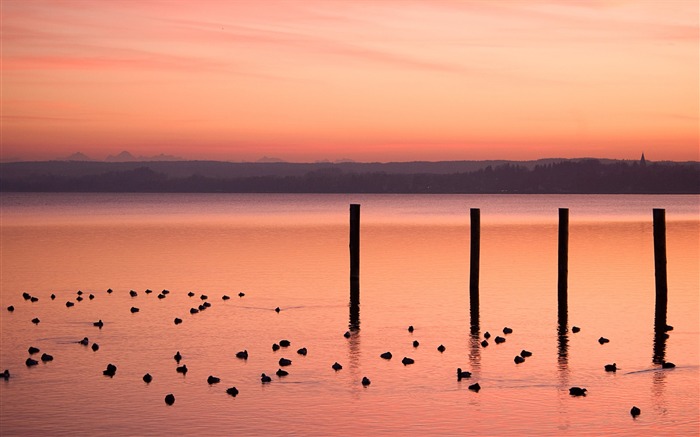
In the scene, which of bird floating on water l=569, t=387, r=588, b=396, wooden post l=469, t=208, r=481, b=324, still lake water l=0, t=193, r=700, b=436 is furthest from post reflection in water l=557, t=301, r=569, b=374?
wooden post l=469, t=208, r=481, b=324

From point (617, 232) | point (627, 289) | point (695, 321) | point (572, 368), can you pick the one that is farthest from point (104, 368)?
point (617, 232)

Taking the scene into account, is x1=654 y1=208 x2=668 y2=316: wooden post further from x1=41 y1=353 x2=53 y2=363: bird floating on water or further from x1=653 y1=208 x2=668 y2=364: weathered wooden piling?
x1=41 y1=353 x2=53 y2=363: bird floating on water

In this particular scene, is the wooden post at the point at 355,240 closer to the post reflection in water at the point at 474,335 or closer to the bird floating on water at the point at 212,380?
the post reflection in water at the point at 474,335

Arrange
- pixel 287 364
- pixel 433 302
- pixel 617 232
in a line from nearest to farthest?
1. pixel 287 364
2. pixel 433 302
3. pixel 617 232

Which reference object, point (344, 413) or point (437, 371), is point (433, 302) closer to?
point (437, 371)

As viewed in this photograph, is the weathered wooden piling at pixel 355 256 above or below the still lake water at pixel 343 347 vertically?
above

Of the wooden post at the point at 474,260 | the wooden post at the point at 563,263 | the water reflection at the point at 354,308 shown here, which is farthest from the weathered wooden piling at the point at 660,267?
the water reflection at the point at 354,308

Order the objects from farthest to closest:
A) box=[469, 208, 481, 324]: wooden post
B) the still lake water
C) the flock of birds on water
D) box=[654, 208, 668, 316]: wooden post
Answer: box=[469, 208, 481, 324]: wooden post → box=[654, 208, 668, 316]: wooden post → the flock of birds on water → the still lake water

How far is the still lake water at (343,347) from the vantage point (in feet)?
63.0

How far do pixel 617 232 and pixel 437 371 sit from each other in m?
60.6

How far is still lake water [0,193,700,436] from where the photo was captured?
19.2 meters

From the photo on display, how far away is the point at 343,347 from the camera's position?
26.5 metres

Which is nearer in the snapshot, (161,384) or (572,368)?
(161,384)

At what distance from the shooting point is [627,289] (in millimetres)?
39844
